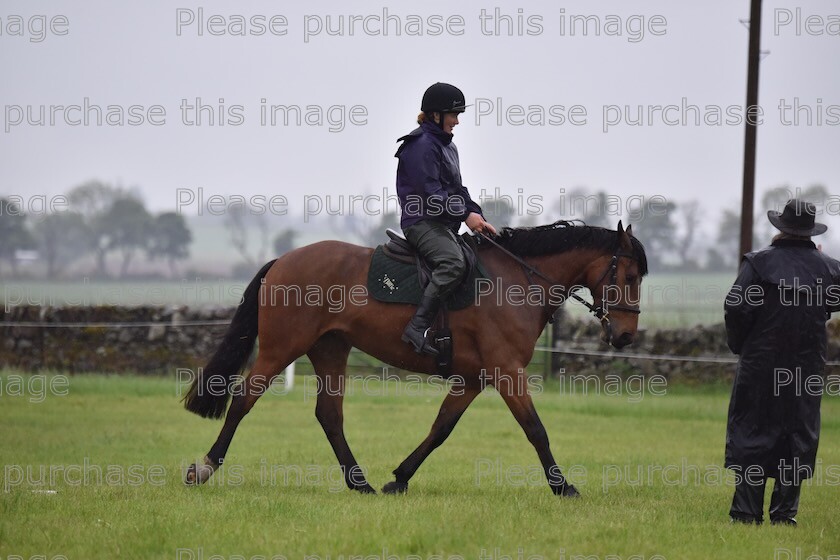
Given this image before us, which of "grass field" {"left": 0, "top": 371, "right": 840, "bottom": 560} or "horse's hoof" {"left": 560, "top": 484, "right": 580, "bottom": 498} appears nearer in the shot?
"grass field" {"left": 0, "top": 371, "right": 840, "bottom": 560}

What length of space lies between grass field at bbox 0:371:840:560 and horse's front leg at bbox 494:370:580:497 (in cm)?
19

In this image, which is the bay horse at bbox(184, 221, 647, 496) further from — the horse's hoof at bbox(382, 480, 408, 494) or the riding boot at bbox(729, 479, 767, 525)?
the riding boot at bbox(729, 479, 767, 525)

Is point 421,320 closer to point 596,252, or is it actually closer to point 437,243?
point 437,243

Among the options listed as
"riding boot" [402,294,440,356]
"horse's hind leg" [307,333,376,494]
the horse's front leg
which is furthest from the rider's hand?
"horse's hind leg" [307,333,376,494]

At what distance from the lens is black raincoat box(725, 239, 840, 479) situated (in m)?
7.39

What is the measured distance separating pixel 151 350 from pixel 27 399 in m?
4.34

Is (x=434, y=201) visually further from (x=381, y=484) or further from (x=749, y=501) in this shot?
(x=749, y=501)

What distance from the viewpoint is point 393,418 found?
52.7ft

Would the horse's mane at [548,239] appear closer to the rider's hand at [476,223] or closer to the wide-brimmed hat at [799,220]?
the rider's hand at [476,223]

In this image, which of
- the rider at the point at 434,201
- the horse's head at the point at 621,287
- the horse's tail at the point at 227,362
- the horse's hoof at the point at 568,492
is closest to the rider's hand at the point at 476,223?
the rider at the point at 434,201

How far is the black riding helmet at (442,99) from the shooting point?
8445mm

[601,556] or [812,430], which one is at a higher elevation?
[812,430]

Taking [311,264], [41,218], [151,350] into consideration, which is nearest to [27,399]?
[151,350]

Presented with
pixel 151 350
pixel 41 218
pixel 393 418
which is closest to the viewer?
pixel 393 418
